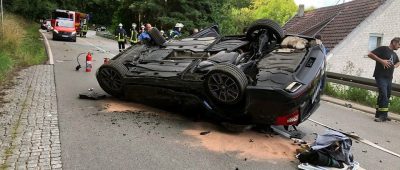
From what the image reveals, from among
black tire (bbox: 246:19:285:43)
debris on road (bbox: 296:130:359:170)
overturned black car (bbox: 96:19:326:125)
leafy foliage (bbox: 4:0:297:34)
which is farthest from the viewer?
leafy foliage (bbox: 4:0:297:34)

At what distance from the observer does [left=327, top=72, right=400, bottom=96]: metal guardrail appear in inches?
418

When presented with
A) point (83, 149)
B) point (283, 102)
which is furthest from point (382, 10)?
point (83, 149)

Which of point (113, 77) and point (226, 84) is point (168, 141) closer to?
point (226, 84)

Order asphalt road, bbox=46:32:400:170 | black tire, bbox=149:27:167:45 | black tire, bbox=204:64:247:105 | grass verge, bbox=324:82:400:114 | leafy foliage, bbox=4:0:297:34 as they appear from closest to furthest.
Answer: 1. asphalt road, bbox=46:32:400:170
2. black tire, bbox=204:64:247:105
3. black tire, bbox=149:27:167:45
4. grass verge, bbox=324:82:400:114
5. leafy foliage, bbox=4:0:297:34

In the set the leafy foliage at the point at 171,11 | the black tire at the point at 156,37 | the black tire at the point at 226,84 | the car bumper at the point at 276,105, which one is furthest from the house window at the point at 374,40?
the black tire at the point at 226,84

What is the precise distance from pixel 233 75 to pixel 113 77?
3.10m

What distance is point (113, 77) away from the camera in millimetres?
8227

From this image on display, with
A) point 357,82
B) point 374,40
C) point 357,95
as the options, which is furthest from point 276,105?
point 374,40

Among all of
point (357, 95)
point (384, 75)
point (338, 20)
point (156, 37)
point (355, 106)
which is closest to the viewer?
point (156, 37)

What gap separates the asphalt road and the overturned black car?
36 centimetres

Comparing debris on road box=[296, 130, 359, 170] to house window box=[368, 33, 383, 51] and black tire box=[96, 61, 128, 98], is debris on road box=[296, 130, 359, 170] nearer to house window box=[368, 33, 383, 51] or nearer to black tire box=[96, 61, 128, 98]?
black tire box=[96, 61, 128, 98]

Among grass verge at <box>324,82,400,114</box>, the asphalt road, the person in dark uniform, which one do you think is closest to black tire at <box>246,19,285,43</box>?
the asphalt road

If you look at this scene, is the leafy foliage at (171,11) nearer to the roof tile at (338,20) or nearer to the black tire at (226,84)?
the roof tile at (338,20)

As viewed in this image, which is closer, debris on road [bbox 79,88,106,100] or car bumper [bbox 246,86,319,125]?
car bumper [bbox 246,86,319,125]
